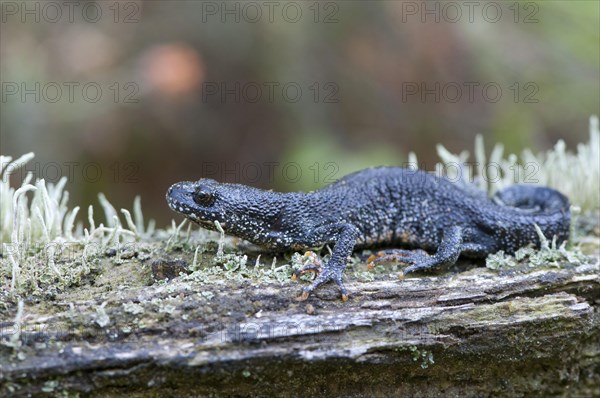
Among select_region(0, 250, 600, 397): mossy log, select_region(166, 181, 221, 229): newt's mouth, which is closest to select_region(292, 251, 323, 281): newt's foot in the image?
select_region(0, 250, 600, 397): mossy log

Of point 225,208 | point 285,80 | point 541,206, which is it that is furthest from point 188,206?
point 285,80

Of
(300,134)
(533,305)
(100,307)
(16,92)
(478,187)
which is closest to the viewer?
(100,307)

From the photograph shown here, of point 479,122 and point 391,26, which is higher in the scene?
point 391,26

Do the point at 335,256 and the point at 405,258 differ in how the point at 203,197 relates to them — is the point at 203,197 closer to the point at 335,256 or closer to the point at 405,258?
the point at 335,256

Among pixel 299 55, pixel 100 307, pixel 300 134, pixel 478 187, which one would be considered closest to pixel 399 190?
pixel 478 187

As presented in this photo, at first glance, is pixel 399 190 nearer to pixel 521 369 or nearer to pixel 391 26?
pixel 521 369

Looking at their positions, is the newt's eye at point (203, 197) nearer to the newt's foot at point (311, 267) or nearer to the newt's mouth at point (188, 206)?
the newt's mouth at point (188, 206)
